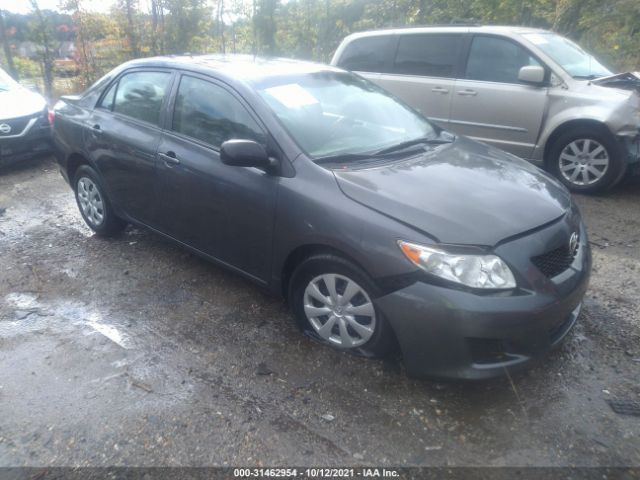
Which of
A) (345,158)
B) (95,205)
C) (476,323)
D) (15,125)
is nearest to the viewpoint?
(476,323)

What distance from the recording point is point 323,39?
1355 centimetres

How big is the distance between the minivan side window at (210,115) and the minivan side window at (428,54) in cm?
380

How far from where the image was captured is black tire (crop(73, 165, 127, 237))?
A: 4625 mm

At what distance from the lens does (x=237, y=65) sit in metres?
3.82

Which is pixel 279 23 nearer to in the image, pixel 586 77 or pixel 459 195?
pixel 586 77

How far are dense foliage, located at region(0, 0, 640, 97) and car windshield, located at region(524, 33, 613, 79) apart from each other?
165 inches

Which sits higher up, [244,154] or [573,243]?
[244,154]

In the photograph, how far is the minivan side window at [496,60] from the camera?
5.83 meters

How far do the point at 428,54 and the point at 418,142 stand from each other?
3.48 metres

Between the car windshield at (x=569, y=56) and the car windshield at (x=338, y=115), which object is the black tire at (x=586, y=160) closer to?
the car windshield at (x=569, y=56)

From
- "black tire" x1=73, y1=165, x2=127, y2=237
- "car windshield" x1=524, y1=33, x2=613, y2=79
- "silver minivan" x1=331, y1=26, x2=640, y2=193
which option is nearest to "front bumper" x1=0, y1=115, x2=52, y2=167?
"black tire" x1=73, y1=165, x2=127, y2=237

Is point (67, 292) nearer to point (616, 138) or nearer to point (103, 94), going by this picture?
point (103, 94)

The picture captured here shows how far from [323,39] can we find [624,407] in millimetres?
12662

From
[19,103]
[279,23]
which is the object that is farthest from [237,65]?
[279,23]
